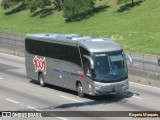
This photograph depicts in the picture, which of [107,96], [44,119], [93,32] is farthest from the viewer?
[93,32]

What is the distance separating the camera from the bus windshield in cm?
2795

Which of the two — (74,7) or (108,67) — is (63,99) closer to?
(108,67)

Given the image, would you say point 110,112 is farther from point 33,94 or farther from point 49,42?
point 49,42

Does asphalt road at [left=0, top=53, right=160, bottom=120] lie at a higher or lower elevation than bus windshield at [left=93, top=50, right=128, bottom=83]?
lower

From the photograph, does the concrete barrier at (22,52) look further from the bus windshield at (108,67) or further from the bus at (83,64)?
the bus windshield at (108,67)

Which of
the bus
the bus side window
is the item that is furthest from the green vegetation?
the bus side window

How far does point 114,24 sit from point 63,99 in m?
48.8

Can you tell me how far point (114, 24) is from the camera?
7656 centimetres

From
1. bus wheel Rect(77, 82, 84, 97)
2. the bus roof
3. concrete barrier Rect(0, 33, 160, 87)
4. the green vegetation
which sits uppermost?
the bus roof

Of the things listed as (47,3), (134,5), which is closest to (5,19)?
(47,3)

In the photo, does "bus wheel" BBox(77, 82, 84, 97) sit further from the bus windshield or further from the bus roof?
the bus roof

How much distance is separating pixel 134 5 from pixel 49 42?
5307 centimetres

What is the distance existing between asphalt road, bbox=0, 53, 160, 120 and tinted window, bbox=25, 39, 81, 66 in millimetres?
2125

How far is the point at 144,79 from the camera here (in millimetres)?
34156
